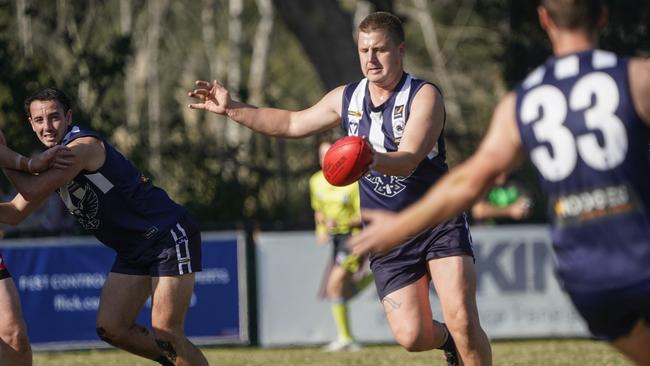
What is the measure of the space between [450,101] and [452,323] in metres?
24.2

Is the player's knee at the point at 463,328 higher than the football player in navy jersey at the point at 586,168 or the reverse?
the reverse

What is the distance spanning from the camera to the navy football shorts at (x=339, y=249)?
12.0m

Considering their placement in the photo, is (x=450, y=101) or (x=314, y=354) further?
(x=450, y=101)

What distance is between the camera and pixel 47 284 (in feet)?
39.5

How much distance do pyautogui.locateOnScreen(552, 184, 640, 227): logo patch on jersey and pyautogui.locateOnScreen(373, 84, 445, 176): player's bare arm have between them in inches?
65.6

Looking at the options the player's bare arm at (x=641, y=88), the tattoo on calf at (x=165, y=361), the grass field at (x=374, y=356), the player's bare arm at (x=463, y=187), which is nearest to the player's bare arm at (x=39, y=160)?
the tattoo on calf at (x=165, y=361)

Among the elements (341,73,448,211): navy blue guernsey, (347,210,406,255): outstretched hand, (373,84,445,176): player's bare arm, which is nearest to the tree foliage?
(341,73,448,211): navy blue guernsey

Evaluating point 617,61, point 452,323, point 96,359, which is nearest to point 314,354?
point 96,359

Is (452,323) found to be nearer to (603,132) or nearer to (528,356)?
(603,132)

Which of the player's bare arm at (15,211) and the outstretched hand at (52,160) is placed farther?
the player's bare arm at (15,211)

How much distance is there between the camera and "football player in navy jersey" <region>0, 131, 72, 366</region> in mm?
6430

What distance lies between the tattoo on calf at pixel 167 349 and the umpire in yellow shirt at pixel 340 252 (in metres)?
5.07

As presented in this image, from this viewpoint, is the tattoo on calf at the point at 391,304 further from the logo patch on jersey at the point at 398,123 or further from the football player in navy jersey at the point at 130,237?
the football player in navy jersey at the point at 130,237

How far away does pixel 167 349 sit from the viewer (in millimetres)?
6852
